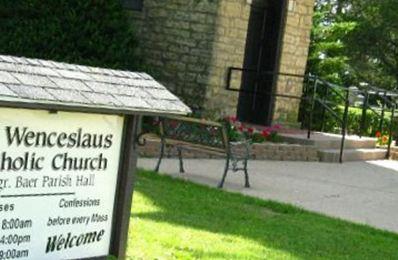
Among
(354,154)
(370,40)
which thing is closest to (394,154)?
(354,154)

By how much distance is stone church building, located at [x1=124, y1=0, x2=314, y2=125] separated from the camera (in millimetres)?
15094

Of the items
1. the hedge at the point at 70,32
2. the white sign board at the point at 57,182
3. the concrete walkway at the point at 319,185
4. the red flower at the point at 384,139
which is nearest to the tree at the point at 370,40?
the red flower at the point at 384,139

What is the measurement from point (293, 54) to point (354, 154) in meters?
2.46

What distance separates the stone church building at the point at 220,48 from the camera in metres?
15.1

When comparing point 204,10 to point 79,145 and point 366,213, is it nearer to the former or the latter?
point 366,213

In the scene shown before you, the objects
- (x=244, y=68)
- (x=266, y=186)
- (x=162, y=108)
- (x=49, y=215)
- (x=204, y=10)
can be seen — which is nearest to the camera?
(x=49, y=215)

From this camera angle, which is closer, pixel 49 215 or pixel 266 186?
pixel 49 215

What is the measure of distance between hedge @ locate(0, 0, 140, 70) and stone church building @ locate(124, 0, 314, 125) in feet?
4.99

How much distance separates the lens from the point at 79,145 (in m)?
4.85

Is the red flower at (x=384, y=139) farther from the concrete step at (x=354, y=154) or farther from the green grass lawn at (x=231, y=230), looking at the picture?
the green grass lawn at (x=231, y=230)

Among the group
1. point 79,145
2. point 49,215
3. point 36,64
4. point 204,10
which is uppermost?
point 204,10

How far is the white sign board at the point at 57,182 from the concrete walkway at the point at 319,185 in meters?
4.76

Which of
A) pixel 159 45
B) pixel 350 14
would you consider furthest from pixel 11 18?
pixel 350 14

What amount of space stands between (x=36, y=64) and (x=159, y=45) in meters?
10.8
